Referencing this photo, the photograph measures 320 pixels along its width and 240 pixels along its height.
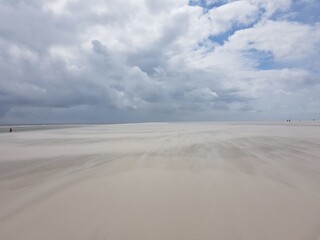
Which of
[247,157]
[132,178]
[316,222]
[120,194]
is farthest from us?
[247,157]

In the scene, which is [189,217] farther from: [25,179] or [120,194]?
[25,179]

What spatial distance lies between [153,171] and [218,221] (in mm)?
4656

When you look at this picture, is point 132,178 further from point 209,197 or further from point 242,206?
point 242,206

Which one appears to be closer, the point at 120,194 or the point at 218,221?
the point at 218,221

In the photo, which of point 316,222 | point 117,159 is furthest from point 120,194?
point 117,159

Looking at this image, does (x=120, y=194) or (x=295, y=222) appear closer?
(x=295, y=222)

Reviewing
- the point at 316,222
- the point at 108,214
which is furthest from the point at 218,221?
the point at 108,214

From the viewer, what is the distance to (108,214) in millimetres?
5219

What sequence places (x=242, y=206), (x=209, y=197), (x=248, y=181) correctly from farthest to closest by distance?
(x=248, y=181) → (x=209, y=197) → (x=242, y=206)

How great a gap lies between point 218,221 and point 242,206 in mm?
1065

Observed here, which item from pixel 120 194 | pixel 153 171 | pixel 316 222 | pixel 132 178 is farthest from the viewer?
pixel 153 171

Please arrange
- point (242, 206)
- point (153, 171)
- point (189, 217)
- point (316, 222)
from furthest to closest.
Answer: point (153, 171)
point (242, 206)
point (189, 217)
point (316, 222)

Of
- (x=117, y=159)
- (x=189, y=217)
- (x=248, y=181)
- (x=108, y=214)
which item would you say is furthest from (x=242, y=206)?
(x=117, y=159)

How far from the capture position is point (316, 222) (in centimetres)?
464
